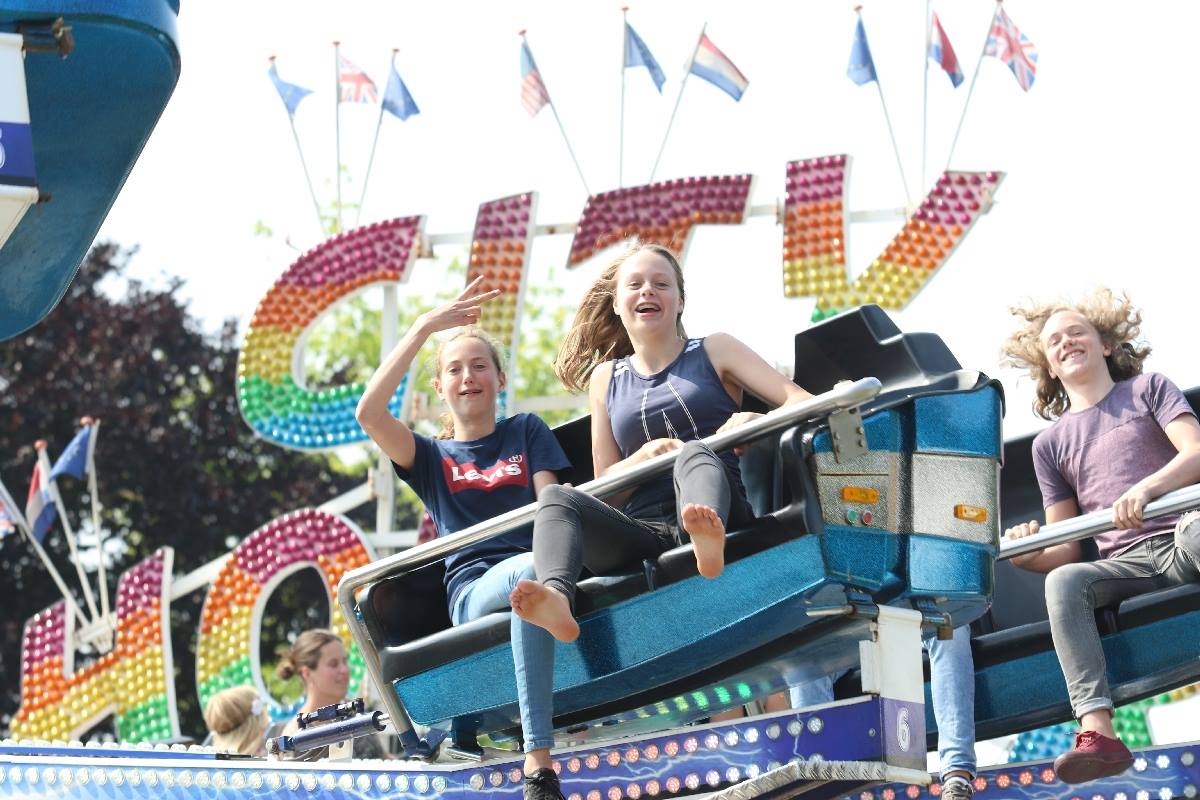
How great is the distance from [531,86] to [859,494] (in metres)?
10.6

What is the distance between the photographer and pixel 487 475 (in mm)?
4531

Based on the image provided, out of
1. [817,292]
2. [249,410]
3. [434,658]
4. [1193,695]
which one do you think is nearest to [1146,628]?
[434,658]

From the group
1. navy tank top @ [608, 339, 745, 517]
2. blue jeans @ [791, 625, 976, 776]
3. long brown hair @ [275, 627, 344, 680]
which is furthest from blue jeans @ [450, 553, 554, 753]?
long brown hair @ [275, 627, 344, 680]

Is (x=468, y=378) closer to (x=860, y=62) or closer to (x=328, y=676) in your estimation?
(x=328, y=676)

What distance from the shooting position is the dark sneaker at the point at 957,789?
412 cm

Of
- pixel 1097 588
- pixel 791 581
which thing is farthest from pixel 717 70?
pixel 791 581

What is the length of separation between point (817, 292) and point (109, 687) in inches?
262

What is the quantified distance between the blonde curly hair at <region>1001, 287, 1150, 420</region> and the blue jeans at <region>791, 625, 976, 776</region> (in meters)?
0.97

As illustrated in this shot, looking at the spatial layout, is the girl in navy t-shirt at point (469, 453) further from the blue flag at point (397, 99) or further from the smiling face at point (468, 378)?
the blue flag at point (397, 99)

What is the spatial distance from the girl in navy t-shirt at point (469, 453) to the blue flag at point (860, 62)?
869cm

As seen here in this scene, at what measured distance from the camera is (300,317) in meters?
13.1

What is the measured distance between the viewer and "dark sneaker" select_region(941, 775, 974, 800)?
412 cm

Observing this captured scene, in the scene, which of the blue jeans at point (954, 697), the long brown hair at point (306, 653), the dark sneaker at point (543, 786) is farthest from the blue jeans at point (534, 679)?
the long brown hair at point (306, 653)

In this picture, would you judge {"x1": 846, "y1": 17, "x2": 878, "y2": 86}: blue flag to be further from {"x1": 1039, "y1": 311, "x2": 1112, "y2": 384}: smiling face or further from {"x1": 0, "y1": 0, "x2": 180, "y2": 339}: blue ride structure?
{"x1": 0, "y1": 0, "x2": 180, "y2": 339}: blue ride structure
